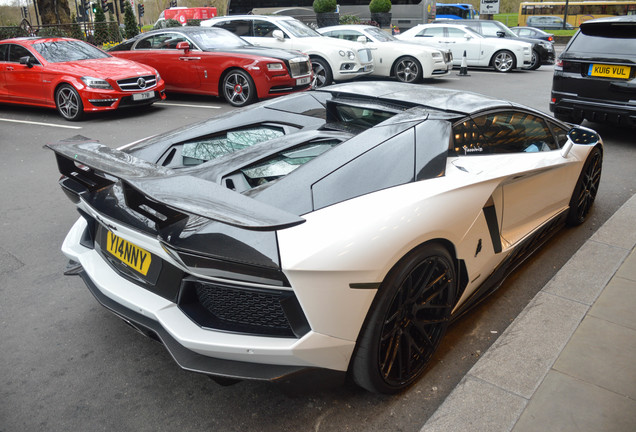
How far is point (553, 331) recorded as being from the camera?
2.95 metres

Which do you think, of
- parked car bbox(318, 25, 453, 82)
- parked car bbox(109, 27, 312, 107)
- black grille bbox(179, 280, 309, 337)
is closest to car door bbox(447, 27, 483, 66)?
parked car bbox(318, 25, 453, 82)

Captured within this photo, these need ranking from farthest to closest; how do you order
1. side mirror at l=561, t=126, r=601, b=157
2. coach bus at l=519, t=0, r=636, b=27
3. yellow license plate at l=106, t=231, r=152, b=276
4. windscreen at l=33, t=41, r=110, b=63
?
coach bus at l=519, t=0, r=636, b=27, windscreen at l=33, t=41, r=110, b=63, side mirror at l=561, t=126, r=601, b=157, yellow license plate at l=106, t=231, r=152, b=276

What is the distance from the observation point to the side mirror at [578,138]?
151 inches

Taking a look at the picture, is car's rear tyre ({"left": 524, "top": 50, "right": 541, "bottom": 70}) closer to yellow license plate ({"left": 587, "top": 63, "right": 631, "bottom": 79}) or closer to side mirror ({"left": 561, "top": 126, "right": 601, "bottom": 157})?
yellow license plate ({"left": 587, "top": 63, "right": 631, "bottom": 79})

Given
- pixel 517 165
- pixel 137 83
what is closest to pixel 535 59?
pixel 137 83

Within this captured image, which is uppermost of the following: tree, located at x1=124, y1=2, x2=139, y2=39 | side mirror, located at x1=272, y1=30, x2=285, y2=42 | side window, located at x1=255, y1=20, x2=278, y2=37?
tree, located at x1=124, y1=2, x2=139, y2=39

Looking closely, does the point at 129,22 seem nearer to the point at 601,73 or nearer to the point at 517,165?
the point at 601,73

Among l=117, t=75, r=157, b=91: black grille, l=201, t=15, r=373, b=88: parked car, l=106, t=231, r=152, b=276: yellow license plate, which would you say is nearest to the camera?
l=106, t=231, r=152, b=276: yellow license plate

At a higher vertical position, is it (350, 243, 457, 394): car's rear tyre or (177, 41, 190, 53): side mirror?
(177, 41, 190, 53): side mirror

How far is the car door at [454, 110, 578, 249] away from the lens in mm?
2936

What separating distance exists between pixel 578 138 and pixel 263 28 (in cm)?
1008

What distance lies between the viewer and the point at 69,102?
30.6 feet

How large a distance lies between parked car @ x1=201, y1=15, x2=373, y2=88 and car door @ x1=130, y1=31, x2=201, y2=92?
83.2 inches

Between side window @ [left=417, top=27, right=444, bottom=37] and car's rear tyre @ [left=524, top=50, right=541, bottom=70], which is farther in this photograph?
side window @ [left=417, top=27, right=444, bottom=37]
